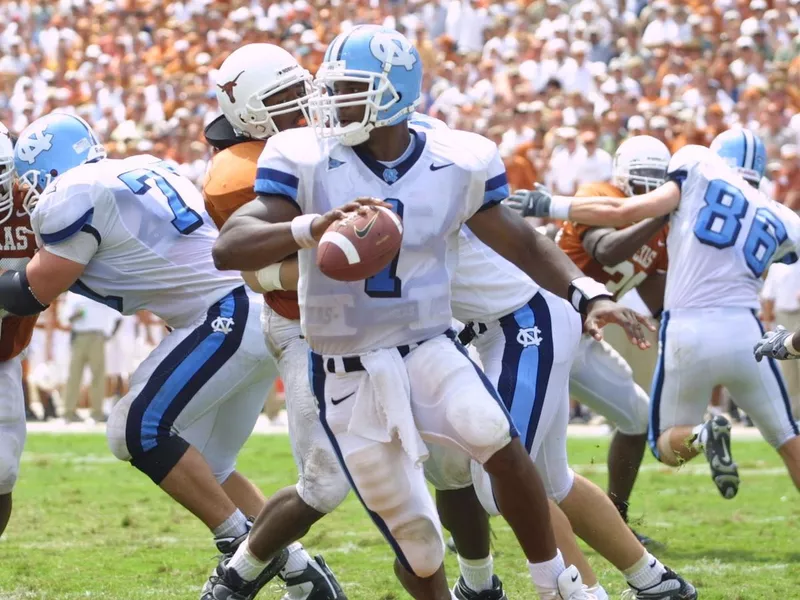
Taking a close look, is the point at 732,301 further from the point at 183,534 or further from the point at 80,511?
the point at 80,511

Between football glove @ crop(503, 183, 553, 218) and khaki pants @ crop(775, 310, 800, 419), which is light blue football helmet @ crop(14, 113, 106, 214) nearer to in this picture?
football glove @ crop(503, 183, 553, 218)

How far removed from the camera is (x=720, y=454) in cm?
584

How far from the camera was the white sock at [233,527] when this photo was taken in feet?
15.6

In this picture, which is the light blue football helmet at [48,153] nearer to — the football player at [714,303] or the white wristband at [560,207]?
the white wristband at [560,207]

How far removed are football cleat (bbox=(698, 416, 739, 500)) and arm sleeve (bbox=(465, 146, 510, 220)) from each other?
2329 mm

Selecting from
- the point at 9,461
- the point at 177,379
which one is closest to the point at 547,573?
the point at 177,379

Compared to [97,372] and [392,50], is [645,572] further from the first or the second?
[97,372]

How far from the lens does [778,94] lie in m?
12.3

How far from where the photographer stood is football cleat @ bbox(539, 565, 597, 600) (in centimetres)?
388

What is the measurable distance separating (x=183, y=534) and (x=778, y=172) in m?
6.48

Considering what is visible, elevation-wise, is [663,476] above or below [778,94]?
below

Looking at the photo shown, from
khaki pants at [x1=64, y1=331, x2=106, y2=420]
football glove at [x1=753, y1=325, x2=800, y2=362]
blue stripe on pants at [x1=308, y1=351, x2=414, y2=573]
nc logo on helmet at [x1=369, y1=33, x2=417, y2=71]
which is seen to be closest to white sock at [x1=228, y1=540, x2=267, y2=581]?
blue stripe on pants at [x1=308, y1=351, x2=414, y2=573]

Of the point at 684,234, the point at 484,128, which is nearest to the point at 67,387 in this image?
the point at 484,128

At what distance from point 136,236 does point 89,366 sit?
25.4 feet
